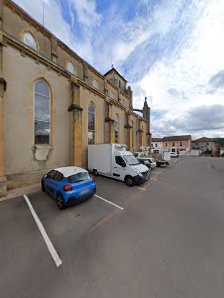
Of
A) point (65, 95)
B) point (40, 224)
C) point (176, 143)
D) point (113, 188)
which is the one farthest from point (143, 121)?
point (176, 143)

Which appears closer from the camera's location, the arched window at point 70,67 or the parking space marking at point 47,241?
the parking space marking at point 47,241

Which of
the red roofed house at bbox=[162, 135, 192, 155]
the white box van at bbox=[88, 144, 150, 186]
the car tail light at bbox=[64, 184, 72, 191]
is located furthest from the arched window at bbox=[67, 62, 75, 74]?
the red roofed house at bbox=[162, 135, 192, 155]

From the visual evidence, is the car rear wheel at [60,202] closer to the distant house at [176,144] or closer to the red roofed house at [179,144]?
the distant house at [176,144]

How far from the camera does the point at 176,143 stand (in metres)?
56.7

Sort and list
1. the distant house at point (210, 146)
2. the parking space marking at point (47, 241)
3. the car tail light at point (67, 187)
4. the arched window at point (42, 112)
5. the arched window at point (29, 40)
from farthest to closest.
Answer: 1. the distant house at point (210, 146)
2. the arched window at point (29, 40)
3. the arched window at point (42, 112)
4. the car tail light at point (67, 187)
5. the parking space marking at point (47, 241)

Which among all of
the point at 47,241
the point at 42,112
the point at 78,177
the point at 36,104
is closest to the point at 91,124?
the point at 42,112

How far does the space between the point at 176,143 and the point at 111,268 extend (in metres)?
61.3

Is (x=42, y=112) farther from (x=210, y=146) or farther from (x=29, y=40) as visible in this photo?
(x=210, y=146)

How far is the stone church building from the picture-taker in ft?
25.6

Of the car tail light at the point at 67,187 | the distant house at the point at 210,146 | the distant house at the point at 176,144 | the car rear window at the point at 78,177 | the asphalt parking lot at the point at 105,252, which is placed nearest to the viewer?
the asphalt parking lot at the point at 105,252

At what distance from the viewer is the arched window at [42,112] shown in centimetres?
938

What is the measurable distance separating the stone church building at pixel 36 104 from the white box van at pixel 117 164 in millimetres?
1463

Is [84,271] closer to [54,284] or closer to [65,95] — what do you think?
[54,284]

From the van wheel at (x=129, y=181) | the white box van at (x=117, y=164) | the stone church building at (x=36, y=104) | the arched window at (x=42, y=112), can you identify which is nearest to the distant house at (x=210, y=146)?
the white box van at (x=117, y=164)
